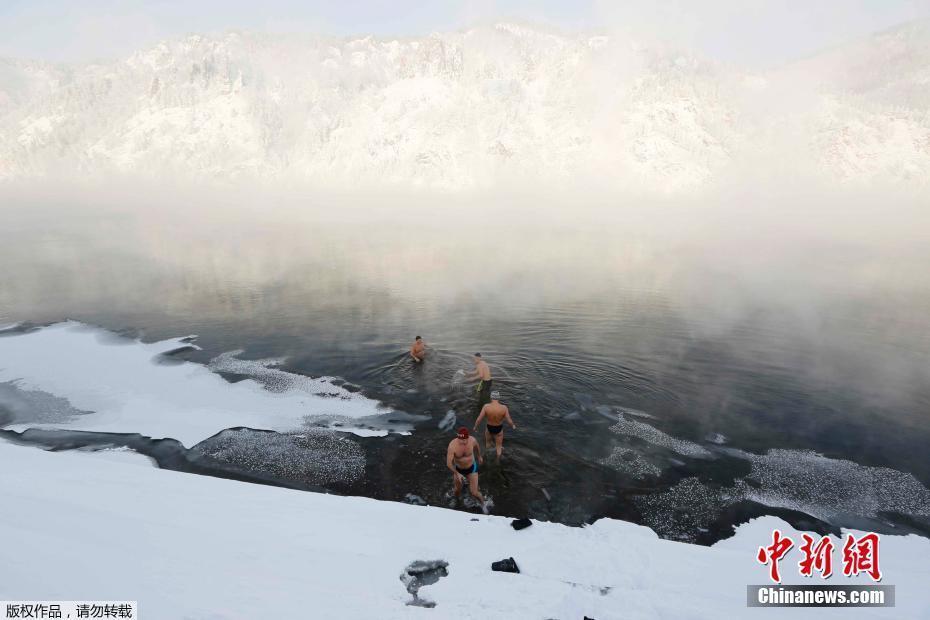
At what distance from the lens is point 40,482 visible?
10.7 meters

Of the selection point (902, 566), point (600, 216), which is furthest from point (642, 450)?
point (600, 216)

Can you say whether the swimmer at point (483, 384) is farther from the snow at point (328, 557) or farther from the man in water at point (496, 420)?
the snow at point (328, 557)

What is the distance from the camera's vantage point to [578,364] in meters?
23.0

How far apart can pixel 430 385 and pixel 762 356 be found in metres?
18.0

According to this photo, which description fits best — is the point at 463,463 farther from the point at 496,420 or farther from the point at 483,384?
the point at 483,384

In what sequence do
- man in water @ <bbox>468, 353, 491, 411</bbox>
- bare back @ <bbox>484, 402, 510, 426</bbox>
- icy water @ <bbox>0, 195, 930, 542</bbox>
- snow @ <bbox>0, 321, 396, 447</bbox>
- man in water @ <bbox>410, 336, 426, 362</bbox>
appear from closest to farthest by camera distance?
1. icy water @ <bbox>0, 195, 930, 542</bbox>
2. bare back @ <bbox>484, 402, 510, 426</bbox>
3. snow @ <bbox>0, 321, 396, 447</bbox>
4. man in water @ <bbox>468, 353, 491, 411</bbox>
5. man in water @ <bbox>410, 336, 426, 362</bbox>

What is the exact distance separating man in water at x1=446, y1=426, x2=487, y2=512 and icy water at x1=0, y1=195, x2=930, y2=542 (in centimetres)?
62

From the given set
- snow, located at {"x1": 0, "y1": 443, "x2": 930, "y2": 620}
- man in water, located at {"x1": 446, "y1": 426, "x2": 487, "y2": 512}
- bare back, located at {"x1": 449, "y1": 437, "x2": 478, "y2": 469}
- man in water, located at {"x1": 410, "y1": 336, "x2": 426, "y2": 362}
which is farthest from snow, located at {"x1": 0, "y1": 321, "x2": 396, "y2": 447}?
snow, located at {"x1": 0, "y1": 443, "x2": 930, "y2": 620}

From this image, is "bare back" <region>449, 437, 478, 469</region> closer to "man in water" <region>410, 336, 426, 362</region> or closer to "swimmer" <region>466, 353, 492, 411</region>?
"swimmer" <region>466, 353, 492, 411</region>

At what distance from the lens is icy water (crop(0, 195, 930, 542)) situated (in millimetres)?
13617

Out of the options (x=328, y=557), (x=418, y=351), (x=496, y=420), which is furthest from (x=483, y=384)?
(x=328, y=557)

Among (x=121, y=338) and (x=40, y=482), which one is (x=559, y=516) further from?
(x=121, y=338)

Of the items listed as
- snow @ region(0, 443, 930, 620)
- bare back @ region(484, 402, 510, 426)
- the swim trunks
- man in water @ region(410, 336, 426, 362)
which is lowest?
snow @ region(0, 443, 930, 620)

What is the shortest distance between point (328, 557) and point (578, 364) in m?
16.3
